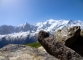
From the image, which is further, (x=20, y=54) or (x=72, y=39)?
(x=72, y=39)

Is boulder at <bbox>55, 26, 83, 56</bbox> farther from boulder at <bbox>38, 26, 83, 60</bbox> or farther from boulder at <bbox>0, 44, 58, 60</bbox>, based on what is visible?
boulder at <bbox>0, 44, 58, 60</bbox>

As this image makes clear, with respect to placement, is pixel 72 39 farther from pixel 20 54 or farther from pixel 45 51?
pixel 20 54

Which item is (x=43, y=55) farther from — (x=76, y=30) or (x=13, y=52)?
(x=76, y=30)

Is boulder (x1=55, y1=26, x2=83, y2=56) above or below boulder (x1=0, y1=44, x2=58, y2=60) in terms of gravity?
above

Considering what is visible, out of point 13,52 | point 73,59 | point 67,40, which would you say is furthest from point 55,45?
point 67,40

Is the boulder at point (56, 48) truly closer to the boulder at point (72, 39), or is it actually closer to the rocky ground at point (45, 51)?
the rocky ground at point (45, 51)

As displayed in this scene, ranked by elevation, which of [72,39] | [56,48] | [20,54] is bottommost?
[20,54]

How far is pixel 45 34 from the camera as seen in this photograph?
2127 centimetres

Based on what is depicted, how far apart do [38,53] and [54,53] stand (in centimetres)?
420

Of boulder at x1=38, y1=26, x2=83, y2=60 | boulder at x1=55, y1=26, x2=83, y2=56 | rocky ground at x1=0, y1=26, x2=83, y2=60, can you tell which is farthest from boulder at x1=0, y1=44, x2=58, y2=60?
boulder at x1=55, y1=26, x2=83, y2=56

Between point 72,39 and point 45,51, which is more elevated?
point 72,39

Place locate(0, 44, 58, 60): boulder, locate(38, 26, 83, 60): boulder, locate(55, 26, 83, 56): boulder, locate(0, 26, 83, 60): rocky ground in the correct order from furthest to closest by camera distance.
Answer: locate(55, 26, 83, 56): boulder
locate(38, 26, 83, 60): boulder
locate(0, 26, 83, 60): rocky ground
locate(0, 44, 58, 60): boulder

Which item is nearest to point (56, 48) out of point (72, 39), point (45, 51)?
point (45, 51)

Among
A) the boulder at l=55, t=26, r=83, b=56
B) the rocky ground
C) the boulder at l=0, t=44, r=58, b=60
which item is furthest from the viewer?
the boulder at l=55, t=26, r=83, b=56
